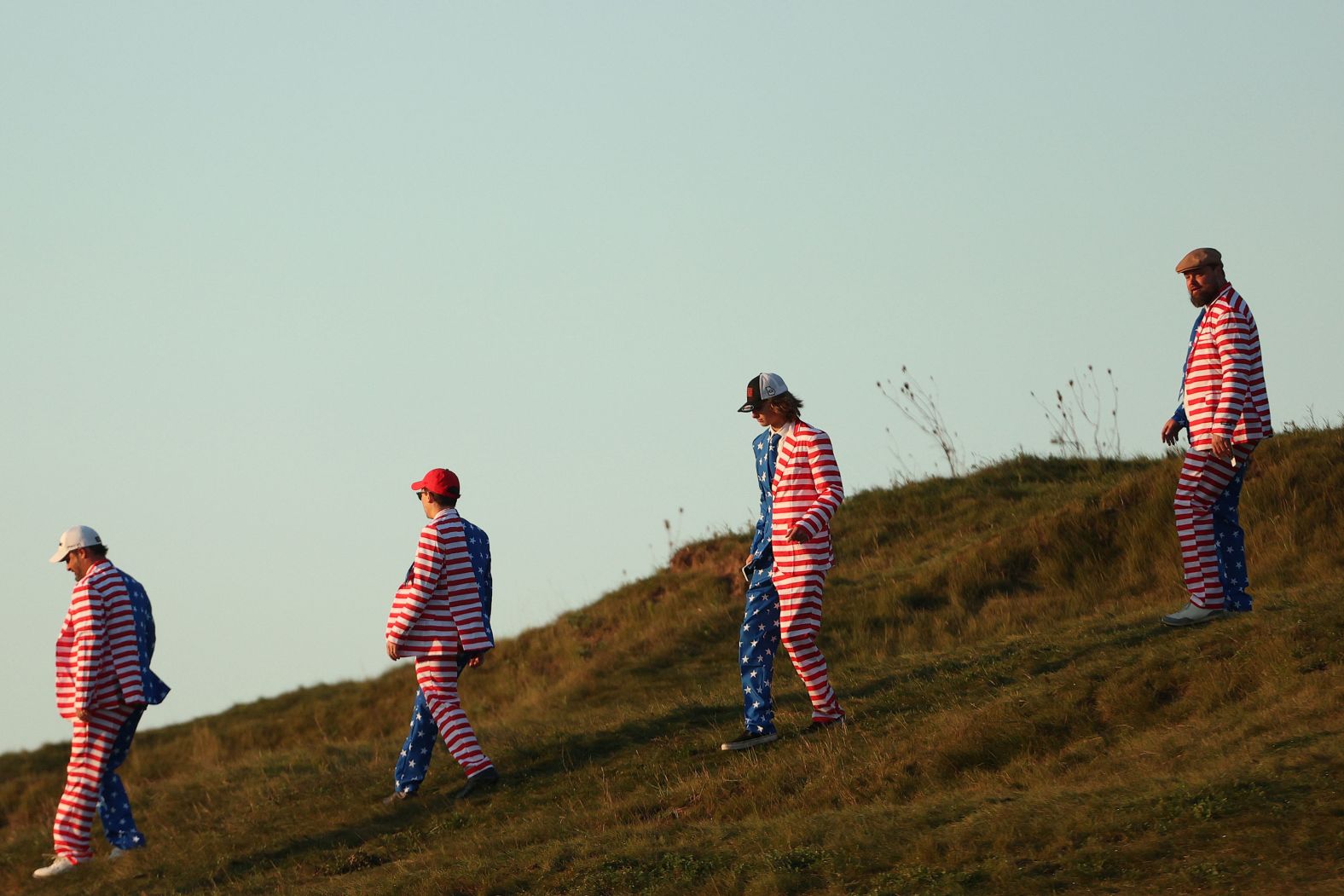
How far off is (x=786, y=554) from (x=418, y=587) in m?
2.74

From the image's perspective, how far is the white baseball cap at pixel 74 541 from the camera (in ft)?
37.9

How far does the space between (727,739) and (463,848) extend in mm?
2349

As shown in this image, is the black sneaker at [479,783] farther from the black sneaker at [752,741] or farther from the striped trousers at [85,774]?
the striped trousers at [85,774]

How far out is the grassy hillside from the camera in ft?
24.4

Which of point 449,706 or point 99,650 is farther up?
point 99,650

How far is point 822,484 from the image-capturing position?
9.83m

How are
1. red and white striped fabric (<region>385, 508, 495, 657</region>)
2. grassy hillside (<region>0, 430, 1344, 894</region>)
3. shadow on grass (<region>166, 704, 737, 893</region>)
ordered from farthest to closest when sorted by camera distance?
1. red and white striped fabric (<region>385, 508, 495, 657</region>)
2. shadow on grass (<region>166, 704, 737, 893</region>)
3. grassy hillside (<region>0, 430, 1344, 894</region>)

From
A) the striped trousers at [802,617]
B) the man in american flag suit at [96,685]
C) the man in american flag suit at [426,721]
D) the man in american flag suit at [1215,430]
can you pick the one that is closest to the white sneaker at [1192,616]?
the man in american flag suit at [1215,430]

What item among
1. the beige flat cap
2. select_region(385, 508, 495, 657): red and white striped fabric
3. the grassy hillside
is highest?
the beige flat cap

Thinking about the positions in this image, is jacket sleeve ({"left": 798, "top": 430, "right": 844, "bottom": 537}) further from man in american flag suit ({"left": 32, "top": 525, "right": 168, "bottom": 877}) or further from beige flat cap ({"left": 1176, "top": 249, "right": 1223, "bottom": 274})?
man in american flag suit ({"left": 32, "top": 525, "right": 168, "bottom": 877})

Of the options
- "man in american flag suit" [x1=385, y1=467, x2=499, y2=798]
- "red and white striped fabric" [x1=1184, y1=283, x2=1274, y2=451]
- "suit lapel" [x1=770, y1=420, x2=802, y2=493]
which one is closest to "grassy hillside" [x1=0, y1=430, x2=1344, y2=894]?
"man in american flag suit" [x1=385, y1=467, x2=499, y2=798]

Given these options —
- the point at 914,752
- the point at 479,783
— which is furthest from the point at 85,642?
the point at 914,752

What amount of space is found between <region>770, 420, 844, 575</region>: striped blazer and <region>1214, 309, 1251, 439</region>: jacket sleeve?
2.59 meters

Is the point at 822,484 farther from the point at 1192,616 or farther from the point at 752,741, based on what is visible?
the point at 1192,616
